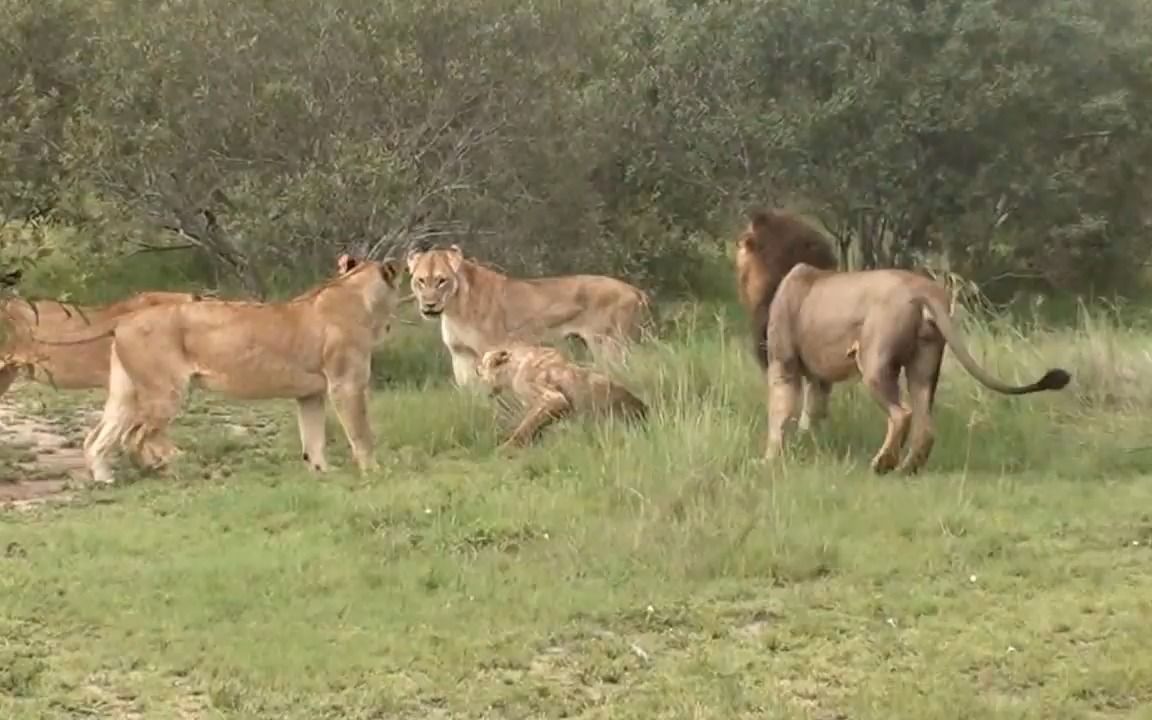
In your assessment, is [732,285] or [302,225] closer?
[302,225]

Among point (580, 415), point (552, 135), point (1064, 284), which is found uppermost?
point (552, 135)

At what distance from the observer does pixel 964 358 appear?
31.8ft

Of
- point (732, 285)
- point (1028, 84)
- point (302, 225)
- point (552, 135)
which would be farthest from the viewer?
point (732, 285)

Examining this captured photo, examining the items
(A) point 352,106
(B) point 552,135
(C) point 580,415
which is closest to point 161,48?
(A) point 352,106

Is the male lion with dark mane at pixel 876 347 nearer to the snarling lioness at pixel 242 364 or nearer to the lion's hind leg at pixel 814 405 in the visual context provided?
the lion's hind leg at pixel 814 405

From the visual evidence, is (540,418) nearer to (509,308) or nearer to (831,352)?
(831,352)

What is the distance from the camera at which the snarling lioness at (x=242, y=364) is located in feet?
34.4

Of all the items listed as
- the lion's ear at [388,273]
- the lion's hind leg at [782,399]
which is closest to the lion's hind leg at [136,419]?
the lion's ear at [388,273]

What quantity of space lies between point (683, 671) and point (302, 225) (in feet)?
30.2

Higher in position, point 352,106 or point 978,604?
point 352,106

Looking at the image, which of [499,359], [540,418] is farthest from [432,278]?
[540,418]

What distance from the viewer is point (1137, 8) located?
2088cm

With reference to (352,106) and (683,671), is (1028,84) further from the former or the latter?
(683,671)

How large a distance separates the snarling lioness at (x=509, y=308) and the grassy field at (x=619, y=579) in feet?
6.49
